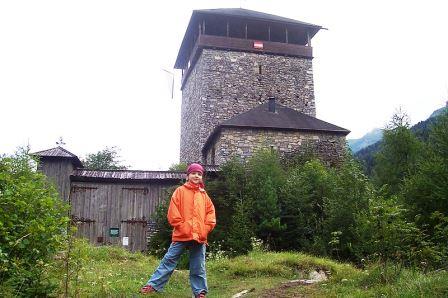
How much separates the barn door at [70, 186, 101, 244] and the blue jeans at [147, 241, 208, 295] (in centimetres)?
1107

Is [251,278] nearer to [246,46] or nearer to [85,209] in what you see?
[85,209]

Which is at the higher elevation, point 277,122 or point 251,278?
point 277,122

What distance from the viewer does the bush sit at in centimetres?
485

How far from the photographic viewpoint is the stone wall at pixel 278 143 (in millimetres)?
19984

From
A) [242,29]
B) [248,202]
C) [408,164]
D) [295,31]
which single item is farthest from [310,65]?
[248,202]

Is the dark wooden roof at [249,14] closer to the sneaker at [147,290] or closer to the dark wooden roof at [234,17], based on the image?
the dark wooden roof at [234,17]

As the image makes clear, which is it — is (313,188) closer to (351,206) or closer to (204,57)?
(351,206)

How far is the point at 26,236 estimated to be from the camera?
16.3 ft

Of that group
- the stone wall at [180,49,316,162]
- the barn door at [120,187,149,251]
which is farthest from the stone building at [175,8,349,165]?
the barn door at [120,187,149,251]

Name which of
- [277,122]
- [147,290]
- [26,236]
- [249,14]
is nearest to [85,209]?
[277,122]

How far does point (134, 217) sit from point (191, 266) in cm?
1117

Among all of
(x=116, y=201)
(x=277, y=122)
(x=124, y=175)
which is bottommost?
(x=116, y=201)

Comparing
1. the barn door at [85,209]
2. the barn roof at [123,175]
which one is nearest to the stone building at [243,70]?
the barn roof at [123,175]

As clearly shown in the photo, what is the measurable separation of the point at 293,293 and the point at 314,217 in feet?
23.9
